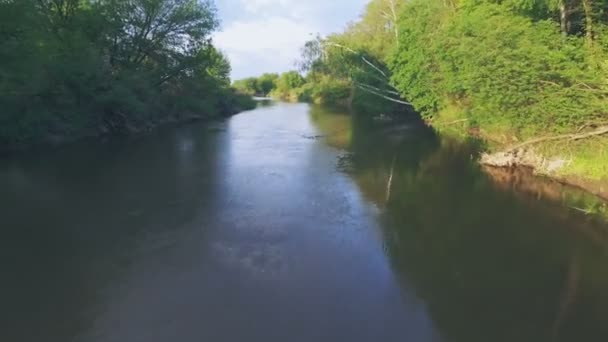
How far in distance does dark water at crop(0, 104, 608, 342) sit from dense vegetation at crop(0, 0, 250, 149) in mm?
5576

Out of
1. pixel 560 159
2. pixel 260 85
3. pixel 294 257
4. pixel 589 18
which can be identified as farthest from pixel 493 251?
pixel 260 85

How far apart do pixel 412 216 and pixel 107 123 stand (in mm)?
24754

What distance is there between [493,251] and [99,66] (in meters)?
26.7

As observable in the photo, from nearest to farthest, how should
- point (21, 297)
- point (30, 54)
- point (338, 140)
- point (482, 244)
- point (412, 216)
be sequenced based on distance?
point (21, 297), point (482, 244), point (412, 216), point (30, 54), point (338, 140)

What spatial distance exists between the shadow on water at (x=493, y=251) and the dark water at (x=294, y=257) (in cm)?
4

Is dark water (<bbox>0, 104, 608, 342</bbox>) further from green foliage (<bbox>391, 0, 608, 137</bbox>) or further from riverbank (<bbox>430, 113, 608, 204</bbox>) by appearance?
green foliage (<bbox>391, 0, 608, 137</bbox>)

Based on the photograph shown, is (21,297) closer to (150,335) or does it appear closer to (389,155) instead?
(150,335)

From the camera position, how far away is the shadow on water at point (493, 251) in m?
7.61

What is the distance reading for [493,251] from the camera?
1036 cm

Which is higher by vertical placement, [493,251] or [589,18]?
[589,18]

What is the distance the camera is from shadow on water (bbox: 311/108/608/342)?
25.0 feet

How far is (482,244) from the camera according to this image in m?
10.8

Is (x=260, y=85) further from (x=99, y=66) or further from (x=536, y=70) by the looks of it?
(x=536, y=70)

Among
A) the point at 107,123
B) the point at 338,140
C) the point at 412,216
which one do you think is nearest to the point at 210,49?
the point at 107,123
